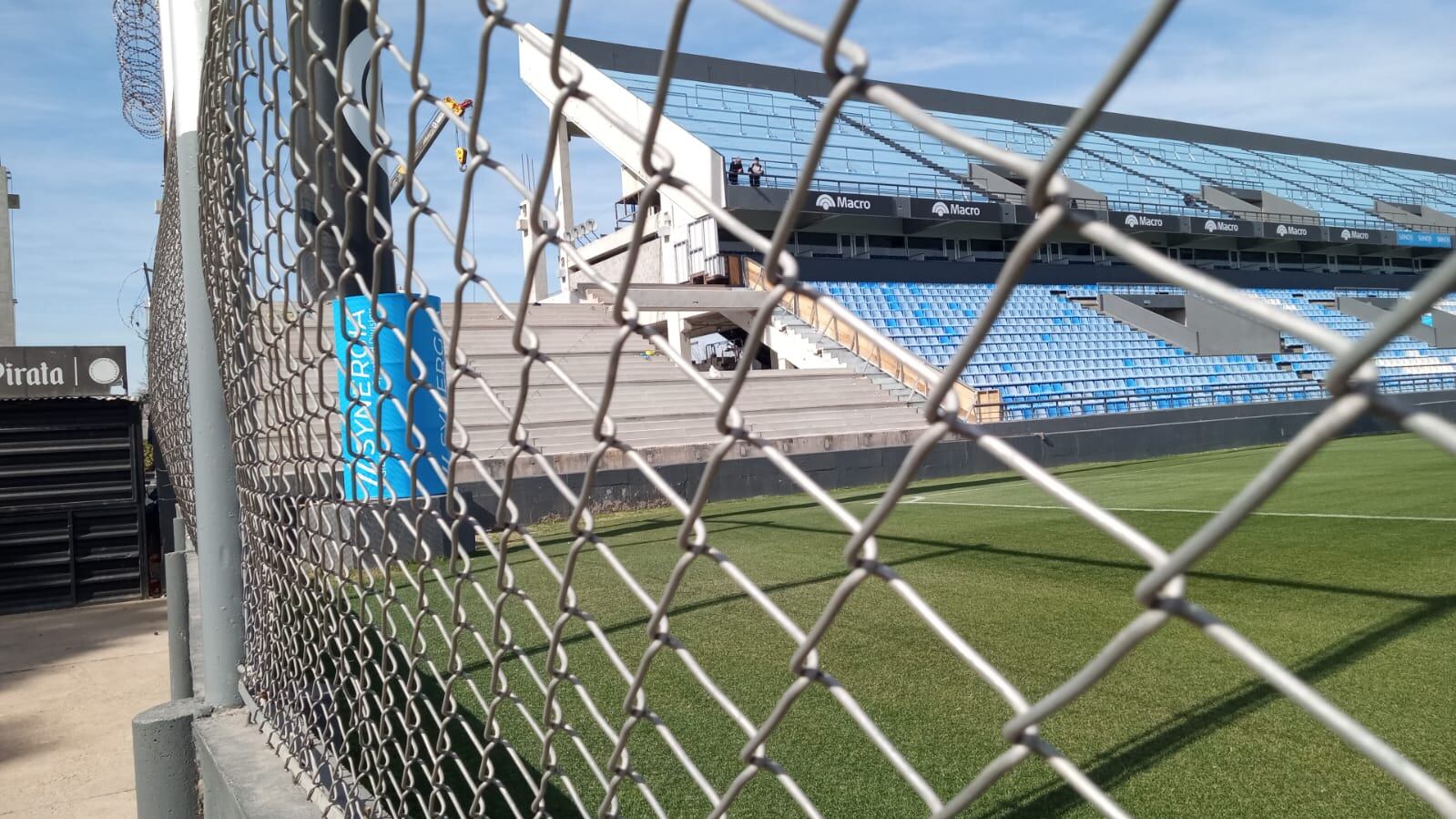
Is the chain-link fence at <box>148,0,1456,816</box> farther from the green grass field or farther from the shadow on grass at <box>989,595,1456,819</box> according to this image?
the shadow on grass at <box>989,595,1456,819</box>

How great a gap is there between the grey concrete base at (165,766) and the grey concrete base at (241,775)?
0.03m

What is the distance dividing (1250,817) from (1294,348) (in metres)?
22.1

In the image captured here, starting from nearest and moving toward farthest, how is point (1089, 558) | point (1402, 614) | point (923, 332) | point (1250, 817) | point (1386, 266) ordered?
point (1250, 817), point (1402, 614), point (1089, 558), point (923, 332), point (1386, 266)

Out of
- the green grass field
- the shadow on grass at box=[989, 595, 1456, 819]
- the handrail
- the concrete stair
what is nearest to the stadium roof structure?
the handrail

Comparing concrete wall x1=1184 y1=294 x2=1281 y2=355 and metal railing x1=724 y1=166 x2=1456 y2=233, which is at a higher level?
metal railing x1=724 y1=166 x2=1456 y2=233

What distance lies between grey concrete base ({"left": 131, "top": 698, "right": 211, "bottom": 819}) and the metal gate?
673cm

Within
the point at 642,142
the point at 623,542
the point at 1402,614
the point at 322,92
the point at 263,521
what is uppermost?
the point at 322,92

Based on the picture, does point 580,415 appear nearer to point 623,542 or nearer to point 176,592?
point 623,542

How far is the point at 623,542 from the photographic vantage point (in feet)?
23.1

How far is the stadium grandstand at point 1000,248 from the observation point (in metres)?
17.9

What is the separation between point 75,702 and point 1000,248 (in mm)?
22003

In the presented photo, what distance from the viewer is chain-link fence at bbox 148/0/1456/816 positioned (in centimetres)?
36

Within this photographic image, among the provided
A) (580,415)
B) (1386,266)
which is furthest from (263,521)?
(1386,266)

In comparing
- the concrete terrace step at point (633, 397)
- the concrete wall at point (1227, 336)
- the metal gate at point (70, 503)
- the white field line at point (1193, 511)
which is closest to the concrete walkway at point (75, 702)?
the metal gate at point (70, 503)
